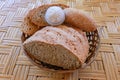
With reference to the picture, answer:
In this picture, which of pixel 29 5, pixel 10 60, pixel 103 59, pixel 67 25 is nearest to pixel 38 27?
pixel 67 25

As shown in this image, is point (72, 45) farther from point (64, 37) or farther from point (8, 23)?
point (8, 23)

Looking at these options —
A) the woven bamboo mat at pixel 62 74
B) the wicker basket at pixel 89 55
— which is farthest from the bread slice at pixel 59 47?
the woven bamboo mat at pixel 62 74

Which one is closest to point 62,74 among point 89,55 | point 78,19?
point 89,55

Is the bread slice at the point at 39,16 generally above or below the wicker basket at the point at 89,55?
above

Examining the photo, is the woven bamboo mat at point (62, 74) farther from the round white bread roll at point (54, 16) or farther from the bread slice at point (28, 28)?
the round white bread roll at point (54, 16)

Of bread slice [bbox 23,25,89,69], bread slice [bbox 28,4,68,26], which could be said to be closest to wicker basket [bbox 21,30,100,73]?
bread slice [bbox 23,25,89,69]

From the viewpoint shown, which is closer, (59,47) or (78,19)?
(59,47)

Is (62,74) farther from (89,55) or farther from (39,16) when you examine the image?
(39,16)
